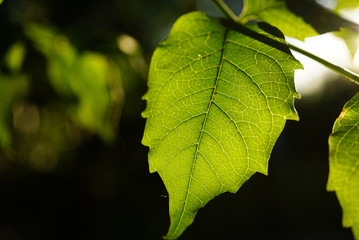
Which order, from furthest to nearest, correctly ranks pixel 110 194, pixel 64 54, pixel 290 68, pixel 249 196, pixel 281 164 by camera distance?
pixel 281 164 < pixel 249 196 < pixel 110 194 < pixel 64 54 < pixel 290 68

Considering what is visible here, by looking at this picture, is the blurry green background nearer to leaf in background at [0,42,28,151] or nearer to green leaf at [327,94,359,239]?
leaf in background at [0,42,28,151]

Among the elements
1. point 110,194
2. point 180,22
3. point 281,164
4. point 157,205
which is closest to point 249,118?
point 180,22

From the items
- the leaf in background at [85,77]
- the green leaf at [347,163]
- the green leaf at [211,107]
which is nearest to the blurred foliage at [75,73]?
the leaf in background at [85,77]

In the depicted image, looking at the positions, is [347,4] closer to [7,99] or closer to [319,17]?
[319,17]

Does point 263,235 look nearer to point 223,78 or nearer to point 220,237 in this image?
point 220,237

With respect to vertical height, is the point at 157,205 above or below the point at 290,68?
below
